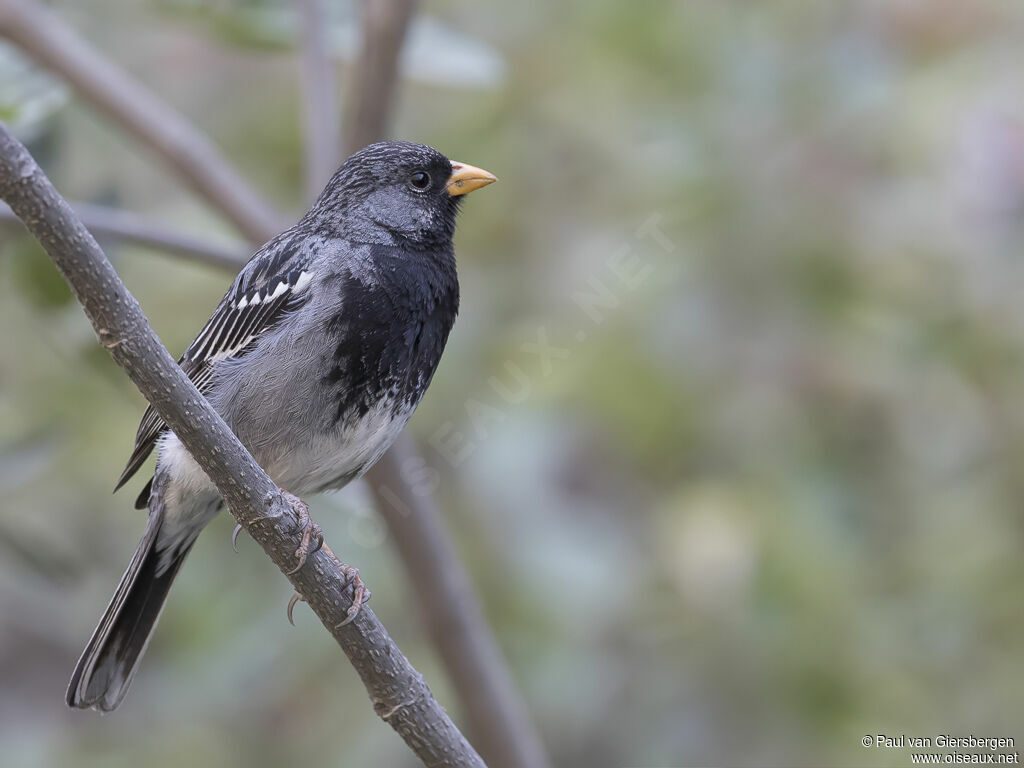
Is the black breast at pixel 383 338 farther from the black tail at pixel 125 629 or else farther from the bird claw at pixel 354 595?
the black tail at pixel 125 629

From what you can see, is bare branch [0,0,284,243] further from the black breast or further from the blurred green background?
the black breast

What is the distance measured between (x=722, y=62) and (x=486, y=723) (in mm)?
2740

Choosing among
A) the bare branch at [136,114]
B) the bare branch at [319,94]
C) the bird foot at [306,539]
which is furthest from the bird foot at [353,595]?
the bare branch at [319,94]

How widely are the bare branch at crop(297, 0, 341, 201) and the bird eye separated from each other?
2.49 ft

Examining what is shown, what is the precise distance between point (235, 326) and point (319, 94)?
1340 mm

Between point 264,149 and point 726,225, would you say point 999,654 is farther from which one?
point 264,149

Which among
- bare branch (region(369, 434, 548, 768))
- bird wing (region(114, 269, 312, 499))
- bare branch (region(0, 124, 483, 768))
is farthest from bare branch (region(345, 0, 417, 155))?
bare branch (region(0, 124, 483, 768))

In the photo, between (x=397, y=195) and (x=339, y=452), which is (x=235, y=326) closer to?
(x=339, y=452)

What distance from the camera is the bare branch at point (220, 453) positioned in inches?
82.4

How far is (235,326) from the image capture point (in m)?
3.39

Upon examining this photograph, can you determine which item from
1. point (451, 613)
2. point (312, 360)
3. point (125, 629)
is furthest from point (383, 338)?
point (451, 613)

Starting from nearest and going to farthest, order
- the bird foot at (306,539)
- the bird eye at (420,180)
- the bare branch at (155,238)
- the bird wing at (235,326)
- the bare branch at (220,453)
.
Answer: the bare branch at (220,453) < the bird foot at (306,539) < the bird wing at (235,326) < the bird eye at (420,180) < the bare branch at (155,238)

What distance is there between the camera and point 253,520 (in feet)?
8.48

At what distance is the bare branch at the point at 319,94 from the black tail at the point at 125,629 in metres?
1.52
